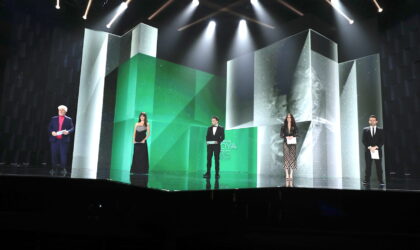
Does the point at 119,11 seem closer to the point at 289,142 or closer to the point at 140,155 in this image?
the point at 140,155

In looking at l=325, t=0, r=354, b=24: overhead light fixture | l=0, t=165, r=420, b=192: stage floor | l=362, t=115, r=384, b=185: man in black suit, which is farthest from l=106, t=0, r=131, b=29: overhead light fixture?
l=362, t=115, r=384, b=185: man in black suit

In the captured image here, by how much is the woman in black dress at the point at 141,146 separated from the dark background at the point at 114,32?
2622 mm

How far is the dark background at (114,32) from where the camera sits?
6.35 meters

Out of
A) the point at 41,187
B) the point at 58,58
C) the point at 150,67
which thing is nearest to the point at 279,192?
the point at 41,187

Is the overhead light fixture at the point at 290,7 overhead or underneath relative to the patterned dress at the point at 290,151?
overhead

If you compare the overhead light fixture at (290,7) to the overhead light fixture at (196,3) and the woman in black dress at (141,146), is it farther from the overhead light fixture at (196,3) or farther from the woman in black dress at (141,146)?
the woman in black dress at (141,146)

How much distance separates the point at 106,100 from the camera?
25.2 ft

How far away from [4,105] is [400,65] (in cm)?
908

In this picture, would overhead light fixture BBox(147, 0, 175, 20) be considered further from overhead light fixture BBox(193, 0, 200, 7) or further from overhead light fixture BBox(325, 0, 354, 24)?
overhead light fixture BBox(325, 0, 354, 24)

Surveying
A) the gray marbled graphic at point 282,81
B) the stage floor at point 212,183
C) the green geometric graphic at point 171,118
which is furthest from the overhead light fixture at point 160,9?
Result: the stage floor at point 212,183

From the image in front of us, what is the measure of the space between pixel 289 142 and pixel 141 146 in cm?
298

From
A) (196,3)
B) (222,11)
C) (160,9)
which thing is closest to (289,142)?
(222,11)

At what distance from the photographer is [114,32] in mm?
8039

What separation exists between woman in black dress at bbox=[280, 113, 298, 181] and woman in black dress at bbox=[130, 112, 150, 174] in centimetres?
277
